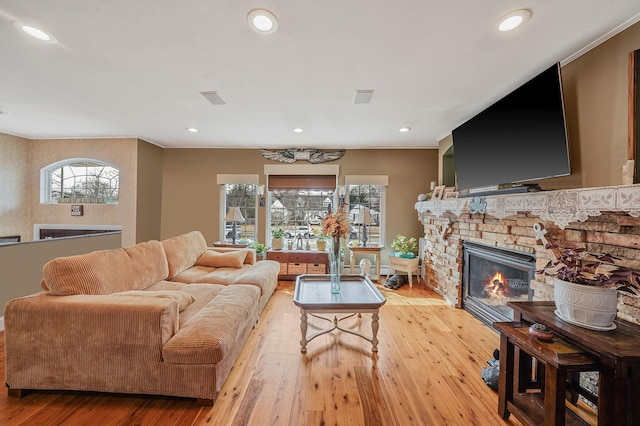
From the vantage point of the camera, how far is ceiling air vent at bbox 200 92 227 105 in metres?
2.75

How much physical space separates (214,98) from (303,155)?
2.20 metres

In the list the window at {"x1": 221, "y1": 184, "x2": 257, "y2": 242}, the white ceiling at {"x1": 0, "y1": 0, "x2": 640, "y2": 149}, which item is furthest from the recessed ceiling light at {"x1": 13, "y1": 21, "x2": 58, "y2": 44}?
the window at {"x1": 221, "y1": 184, "x2": 257, "y2": 242}

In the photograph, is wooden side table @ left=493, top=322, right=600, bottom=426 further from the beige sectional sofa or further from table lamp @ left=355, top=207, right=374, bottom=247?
A: table lamp @ left=355, top=207, right=374, bottom=247

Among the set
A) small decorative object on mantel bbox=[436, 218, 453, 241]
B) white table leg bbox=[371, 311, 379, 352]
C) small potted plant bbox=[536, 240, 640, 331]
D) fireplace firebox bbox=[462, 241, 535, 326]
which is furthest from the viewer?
small decorative object on mantel bbox=[436, 218, 453, 241]

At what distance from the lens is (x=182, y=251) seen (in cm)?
334

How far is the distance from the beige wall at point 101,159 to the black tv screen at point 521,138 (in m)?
4.94

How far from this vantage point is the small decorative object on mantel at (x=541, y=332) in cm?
146

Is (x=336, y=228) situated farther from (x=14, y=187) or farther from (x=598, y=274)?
(x=14, y=187)

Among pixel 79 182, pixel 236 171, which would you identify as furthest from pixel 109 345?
pixel 79 182

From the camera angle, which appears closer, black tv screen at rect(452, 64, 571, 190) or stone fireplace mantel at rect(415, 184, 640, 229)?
stone fireplace mantel at rect(415, 184, 640, 229)

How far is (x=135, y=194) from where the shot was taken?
4.43 metres

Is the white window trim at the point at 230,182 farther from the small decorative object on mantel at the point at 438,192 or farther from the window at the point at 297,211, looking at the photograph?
the small decorative object on mantel at the point at 438,192

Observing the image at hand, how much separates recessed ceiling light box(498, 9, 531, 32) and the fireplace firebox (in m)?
1.83

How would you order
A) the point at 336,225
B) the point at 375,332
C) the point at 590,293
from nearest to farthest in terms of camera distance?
the point at 590,293 → the point at 375,332 → the point at 336,225
